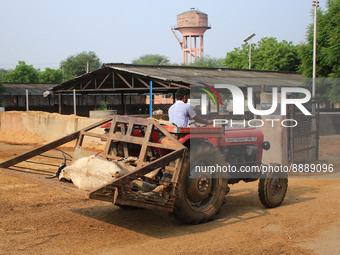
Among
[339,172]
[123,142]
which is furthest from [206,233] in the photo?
[339,172]

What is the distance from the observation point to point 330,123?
2319 centimetres

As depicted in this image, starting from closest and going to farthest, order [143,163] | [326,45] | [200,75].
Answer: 1. [143,163]
2. [326,45]
3. [200,75]

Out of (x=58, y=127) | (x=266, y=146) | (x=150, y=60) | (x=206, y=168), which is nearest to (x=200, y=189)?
(x=206, y=168)

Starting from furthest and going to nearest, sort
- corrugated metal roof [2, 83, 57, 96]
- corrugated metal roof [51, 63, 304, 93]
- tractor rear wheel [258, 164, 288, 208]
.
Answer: corrugated metal roof [2, 83, 57, 96] < corrugated metal roof [51, 63, 304, 93] < tractor rear wheel [258, 164, 288, 208]

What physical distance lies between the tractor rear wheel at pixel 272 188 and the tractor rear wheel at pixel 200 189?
0.95 meters

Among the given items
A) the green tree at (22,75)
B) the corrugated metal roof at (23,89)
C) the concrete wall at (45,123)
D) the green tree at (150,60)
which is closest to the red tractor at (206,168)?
the concrete wall at (45,123)

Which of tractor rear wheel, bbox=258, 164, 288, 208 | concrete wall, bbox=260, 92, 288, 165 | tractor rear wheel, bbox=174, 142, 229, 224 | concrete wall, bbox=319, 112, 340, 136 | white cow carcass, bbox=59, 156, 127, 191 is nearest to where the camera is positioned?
white cow carcass, bbox=59, 156, 127, 191

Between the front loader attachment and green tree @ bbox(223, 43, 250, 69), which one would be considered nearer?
the front loader attachment

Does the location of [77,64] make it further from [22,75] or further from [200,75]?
[200,75]

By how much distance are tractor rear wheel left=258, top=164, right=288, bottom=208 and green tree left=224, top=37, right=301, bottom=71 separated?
37.1 m

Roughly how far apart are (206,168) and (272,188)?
5.58 ft

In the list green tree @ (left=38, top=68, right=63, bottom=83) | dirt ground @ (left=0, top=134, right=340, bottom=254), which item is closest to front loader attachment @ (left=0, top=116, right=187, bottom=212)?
dirt ground @ (left=0, top=134, right=340, bottom=254)

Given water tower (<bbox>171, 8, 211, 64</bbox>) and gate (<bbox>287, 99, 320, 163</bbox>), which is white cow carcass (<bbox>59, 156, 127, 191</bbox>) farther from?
water tower (<bbox>171, 8, 211, 64</bbox>)

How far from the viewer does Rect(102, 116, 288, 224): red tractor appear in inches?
246
